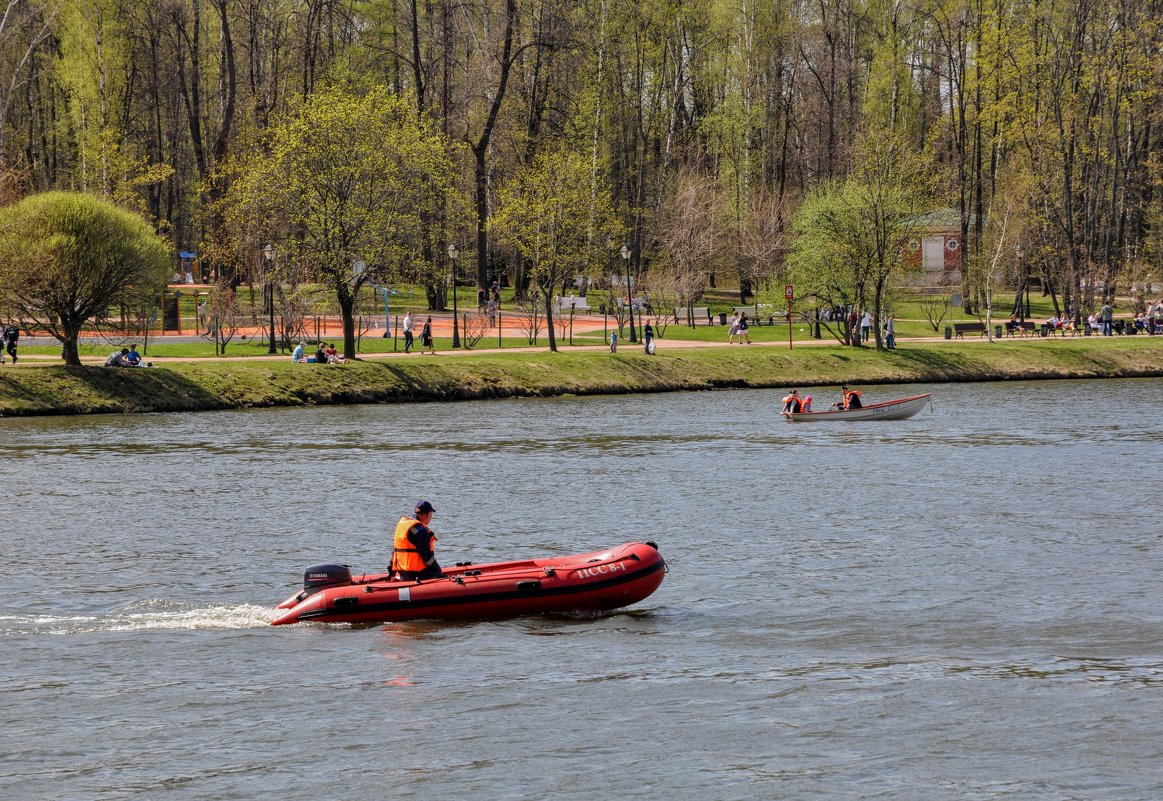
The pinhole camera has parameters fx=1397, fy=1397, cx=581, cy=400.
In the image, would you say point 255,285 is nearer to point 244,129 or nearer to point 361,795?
point 244,129

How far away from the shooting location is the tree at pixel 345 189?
2422 inches

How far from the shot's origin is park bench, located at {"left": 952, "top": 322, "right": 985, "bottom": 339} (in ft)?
265

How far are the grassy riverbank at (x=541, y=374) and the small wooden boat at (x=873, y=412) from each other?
12424 mm

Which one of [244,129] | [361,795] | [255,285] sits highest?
[244,129]

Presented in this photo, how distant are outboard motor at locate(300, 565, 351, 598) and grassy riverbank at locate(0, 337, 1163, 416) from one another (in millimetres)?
31752

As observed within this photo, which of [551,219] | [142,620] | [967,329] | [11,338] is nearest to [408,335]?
[551,219]

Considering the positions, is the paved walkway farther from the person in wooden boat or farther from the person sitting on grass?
the person in wooden boat

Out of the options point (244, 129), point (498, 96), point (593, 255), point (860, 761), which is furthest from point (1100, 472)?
point (244, 129)

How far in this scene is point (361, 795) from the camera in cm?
1633

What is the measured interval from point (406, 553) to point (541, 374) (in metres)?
39.2

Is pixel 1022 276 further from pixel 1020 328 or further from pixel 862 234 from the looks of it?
pixel 862 234

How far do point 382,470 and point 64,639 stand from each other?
723 inches

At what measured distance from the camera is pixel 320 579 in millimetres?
23234

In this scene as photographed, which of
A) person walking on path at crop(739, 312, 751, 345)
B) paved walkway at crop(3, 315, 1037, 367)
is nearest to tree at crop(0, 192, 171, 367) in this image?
paved walkway at crop(3, 315, 1037, 367)
